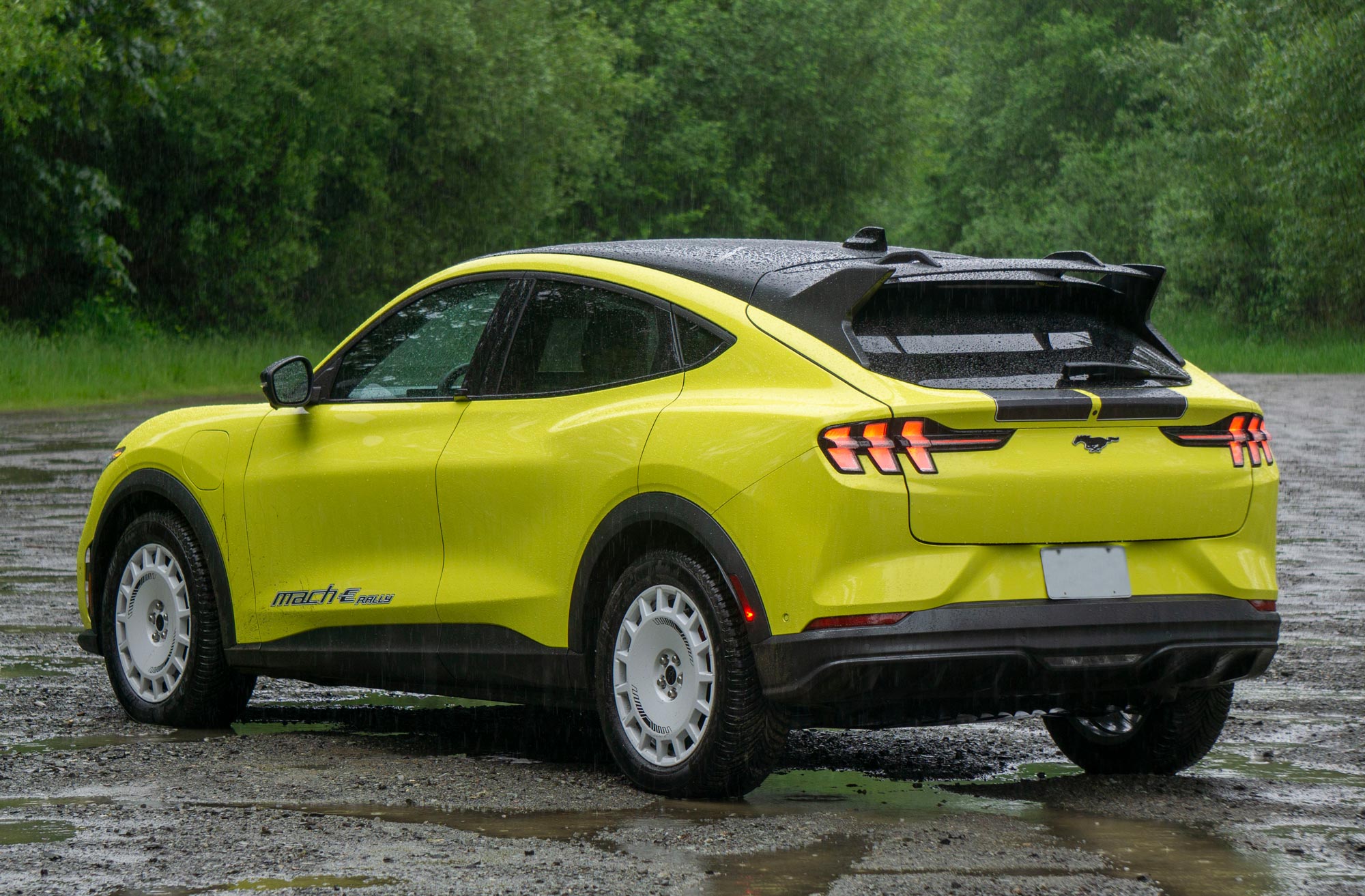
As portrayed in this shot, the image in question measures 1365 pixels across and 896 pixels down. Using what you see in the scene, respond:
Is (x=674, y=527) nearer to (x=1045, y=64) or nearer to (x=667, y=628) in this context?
(x=667, y=628)

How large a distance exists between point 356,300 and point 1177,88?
22.4m

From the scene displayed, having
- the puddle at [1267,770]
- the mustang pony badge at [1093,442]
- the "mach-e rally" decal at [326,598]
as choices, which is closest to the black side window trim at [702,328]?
the mustang pony badge at [1093,442]

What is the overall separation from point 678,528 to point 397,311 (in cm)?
178

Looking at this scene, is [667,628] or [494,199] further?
[494,199]

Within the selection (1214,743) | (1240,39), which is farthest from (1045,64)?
(1214,743)

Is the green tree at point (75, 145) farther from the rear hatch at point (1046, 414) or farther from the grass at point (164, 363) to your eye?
the rear hatch at point (1046, 414)

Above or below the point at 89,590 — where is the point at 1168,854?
below

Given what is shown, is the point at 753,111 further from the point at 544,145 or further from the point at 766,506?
the point at 766,506

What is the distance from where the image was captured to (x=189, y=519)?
7707 millimetres

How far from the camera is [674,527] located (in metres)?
6.11

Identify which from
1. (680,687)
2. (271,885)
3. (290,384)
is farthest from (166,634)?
(271,885)

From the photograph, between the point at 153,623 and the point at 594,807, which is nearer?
the point at 594,807

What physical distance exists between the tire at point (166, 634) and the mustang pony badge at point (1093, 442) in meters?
3.30

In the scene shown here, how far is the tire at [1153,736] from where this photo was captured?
6.66 m
